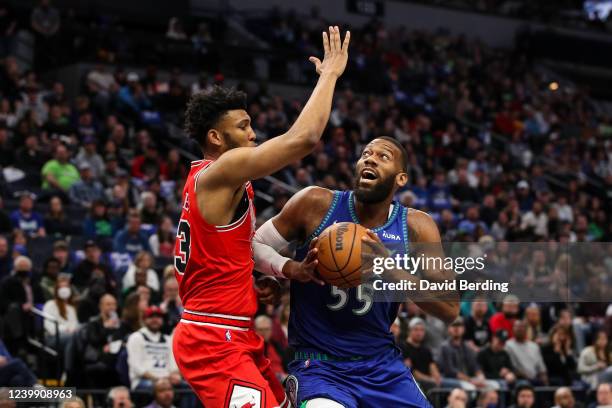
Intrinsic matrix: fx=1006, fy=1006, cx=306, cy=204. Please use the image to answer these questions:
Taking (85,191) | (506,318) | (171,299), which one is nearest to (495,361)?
(506,318)

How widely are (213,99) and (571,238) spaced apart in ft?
42.3

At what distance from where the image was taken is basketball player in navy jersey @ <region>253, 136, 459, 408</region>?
5.11 meters

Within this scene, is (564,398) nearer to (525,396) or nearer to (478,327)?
(525,396)

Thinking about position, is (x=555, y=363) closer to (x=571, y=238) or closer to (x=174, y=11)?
(x=571, y=238)

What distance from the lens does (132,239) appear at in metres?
12.3

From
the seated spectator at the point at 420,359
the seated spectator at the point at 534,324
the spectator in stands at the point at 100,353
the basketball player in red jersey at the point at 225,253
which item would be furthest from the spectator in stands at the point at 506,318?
the basketball player in red jersey at the point at 225,253

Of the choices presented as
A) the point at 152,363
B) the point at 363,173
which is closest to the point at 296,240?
the point at 363,173

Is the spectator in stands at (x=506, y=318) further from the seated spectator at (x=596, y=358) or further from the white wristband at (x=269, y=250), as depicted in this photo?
the white wristband at (x=269, y=250)

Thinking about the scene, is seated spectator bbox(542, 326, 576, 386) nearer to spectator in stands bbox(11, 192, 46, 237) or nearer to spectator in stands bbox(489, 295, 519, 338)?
spectator in stands bbox(489, 295, 519, 338)

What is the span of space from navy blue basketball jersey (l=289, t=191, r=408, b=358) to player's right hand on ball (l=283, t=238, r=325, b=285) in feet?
0.59

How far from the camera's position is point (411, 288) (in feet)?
16.8

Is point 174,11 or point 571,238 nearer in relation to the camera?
point 571,238

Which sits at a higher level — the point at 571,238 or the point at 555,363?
the point at 571,238

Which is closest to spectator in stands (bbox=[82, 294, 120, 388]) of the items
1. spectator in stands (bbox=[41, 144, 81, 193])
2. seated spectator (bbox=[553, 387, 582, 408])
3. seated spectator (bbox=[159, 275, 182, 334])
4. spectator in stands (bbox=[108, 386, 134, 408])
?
seated spectator (bbox=[159, 275, 182, 334])
